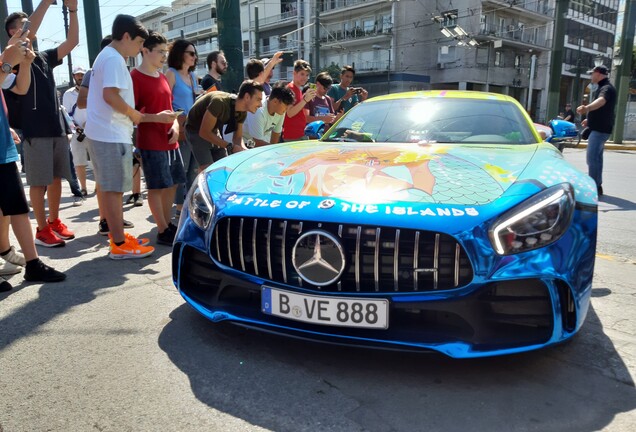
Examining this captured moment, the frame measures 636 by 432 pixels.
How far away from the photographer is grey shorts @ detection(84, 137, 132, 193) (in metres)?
3.78

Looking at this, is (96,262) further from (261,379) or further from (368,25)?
(368,25)

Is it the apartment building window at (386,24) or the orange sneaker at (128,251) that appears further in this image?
the apartment building window at (386,24)

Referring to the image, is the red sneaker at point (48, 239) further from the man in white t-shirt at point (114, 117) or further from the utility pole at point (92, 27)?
the utility pole at point (92, 27)

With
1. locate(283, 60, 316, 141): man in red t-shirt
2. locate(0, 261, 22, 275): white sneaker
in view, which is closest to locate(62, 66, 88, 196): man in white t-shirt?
locate(283, 60, 316, 141): man in red t-shirt

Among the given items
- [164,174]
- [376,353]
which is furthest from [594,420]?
[164,174]

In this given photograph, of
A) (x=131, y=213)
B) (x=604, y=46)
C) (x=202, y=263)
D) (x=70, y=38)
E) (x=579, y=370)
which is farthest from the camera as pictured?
(x=604, y=46)

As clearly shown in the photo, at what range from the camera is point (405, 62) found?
40031 mm

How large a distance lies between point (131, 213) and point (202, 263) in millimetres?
3747

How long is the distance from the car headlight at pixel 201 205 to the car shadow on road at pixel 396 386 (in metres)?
0.59

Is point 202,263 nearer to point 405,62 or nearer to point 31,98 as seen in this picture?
point 31,98

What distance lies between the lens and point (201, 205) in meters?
2.44

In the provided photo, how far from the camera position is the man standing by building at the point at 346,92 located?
7512mm

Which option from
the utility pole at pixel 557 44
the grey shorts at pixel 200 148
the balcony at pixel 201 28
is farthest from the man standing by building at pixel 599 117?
the balcony at pixel 201 28

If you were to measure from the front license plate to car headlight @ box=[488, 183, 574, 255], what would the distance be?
516 millimetres
